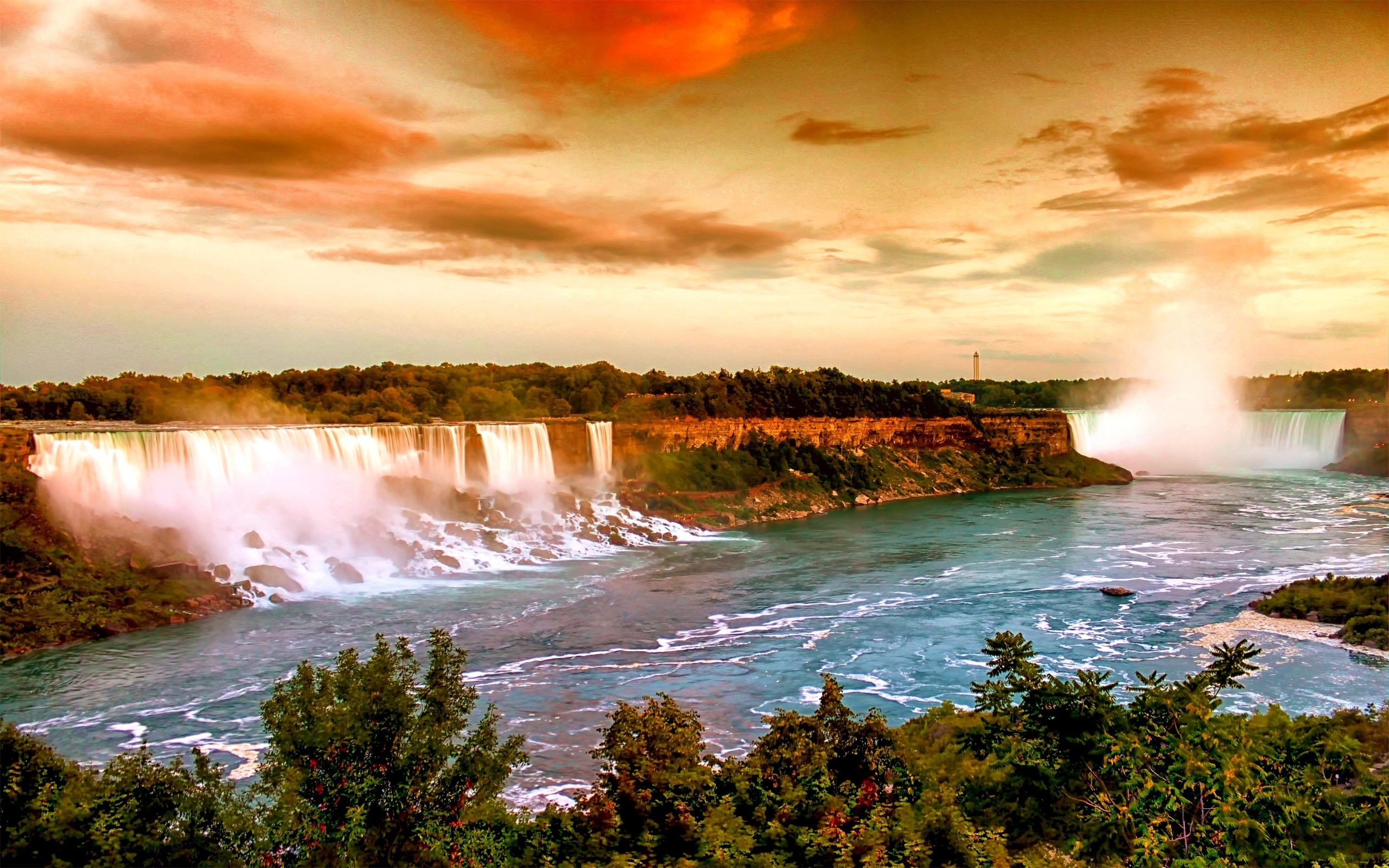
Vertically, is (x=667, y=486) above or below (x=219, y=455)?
below

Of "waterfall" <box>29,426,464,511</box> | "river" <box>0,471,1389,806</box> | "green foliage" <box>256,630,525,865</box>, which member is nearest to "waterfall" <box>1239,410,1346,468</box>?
"river" <box>0,471,1389,806</box>

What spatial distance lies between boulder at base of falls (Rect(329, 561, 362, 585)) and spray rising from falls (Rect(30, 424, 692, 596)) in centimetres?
4

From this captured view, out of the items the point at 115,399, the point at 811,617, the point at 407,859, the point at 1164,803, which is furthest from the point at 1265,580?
the point at 115,399

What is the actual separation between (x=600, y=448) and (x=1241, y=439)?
64702 mm

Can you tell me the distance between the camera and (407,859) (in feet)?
29.5

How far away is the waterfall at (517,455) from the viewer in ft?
145

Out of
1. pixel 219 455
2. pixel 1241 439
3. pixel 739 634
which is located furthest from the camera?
pixel 1241 439

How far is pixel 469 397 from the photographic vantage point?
68562mm

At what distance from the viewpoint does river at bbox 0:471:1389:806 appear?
693 inches

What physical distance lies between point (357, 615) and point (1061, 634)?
19.1 meters

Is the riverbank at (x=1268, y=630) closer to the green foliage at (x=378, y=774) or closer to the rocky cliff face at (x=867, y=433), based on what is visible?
the green foliage at (x=378, y=774)

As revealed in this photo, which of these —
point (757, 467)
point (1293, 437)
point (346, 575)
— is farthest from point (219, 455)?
point (1293, 437)

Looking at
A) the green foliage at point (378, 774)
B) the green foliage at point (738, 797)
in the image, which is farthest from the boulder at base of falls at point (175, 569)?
the green foliage at point (378, 774)

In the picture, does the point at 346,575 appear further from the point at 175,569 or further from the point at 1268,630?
the point at 1268,630
